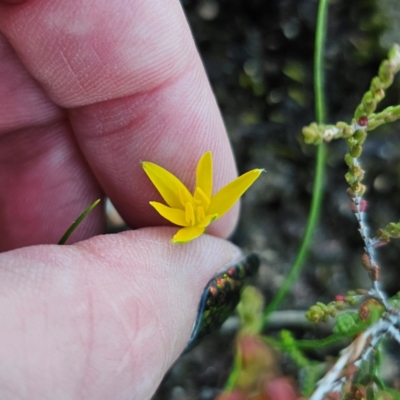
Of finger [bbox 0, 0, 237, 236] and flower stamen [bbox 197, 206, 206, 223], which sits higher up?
finger [bbox 0, 0, 237, 236]

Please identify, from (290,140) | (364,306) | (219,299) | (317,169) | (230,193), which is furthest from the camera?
(290,140)

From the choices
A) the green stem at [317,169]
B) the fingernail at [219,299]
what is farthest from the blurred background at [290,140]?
the fingernail at [219,299]

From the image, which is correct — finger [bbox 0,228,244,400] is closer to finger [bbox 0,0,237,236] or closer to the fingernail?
the fingernail

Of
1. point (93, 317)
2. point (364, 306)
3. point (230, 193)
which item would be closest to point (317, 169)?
point (230, 193)

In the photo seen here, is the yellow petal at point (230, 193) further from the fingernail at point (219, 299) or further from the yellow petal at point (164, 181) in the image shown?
the fingernail at point (219, 299)

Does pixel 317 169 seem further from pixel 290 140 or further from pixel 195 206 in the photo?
pixel 195 206

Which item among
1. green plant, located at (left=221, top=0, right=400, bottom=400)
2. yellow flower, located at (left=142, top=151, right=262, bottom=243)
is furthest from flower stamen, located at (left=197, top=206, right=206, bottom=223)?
green plant, located at (left=221, top=0, right=400, bottom=400)

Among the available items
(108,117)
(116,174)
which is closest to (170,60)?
(108,117)
